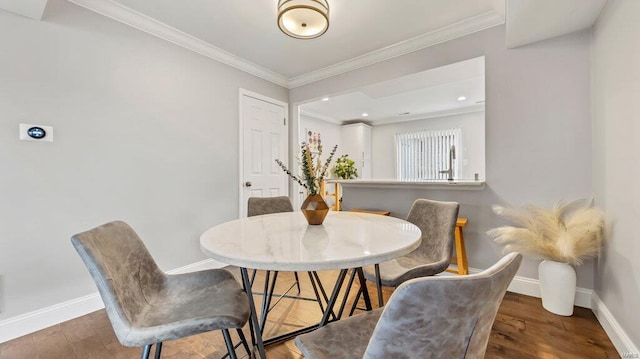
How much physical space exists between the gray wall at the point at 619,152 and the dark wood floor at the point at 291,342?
0.71 ft

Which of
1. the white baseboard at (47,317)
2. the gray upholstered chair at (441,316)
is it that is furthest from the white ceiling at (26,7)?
the gray upholstered chair at (441,316)

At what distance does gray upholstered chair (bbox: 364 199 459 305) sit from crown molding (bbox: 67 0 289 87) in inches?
104

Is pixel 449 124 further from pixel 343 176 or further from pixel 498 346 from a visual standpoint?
pixel 498 346

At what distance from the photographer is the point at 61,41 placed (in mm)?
1971

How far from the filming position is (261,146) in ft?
11.6

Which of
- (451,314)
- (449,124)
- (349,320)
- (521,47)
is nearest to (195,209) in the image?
(349,320)

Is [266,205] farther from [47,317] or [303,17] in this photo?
[47,317]

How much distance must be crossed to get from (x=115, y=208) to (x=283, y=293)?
1.61 metres

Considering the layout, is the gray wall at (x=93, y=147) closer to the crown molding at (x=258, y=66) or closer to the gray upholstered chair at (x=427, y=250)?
the crown molding at (x=258, y=66)

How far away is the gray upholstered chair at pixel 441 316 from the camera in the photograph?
532 mm

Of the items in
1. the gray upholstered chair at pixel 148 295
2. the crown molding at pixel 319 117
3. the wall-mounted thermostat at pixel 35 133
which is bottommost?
the gray upholstered chair at pixel 148 295

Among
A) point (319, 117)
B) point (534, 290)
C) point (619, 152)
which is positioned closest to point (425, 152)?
point (319, 117)

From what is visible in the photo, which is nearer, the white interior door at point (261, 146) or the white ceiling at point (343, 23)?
the white ceiling at point (343, 23)

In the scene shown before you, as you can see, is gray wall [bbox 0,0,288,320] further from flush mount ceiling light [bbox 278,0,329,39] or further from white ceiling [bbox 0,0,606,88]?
flush mount ceiling light [bbox 278,0,329,39]
